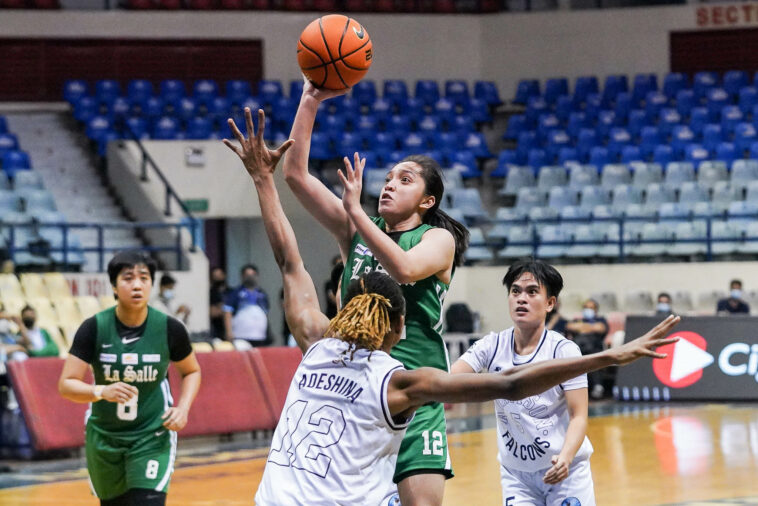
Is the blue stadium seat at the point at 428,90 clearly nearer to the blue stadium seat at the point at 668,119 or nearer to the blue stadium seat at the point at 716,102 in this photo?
the blue stadium seat at the point at 668,119

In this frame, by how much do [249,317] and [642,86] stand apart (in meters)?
12.5

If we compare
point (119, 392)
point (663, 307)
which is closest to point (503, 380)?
point (119, 392)

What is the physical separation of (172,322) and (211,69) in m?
20.3

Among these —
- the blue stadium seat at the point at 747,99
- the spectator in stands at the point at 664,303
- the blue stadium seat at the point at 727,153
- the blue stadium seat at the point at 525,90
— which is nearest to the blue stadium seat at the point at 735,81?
the blue stadium seat at the point at 747,99

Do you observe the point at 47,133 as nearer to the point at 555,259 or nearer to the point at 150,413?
the point at 555,259

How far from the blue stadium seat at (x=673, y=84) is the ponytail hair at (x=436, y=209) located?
21.6 metres

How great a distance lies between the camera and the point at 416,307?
207 inches

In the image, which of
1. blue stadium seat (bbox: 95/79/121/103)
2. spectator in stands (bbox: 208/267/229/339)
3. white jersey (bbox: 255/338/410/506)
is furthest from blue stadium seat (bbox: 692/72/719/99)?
white jersey (bbox: 255/338/410/506)

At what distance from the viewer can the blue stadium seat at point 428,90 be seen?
26.5m

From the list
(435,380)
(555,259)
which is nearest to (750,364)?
(555,259)

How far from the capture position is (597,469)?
11633 mm

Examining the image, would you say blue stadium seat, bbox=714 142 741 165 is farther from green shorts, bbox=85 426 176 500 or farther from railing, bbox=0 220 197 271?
green shorts, bbox=85 426 176 500

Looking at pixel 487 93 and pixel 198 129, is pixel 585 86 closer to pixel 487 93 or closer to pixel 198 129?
pixel 487 93

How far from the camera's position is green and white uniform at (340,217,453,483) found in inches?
205
